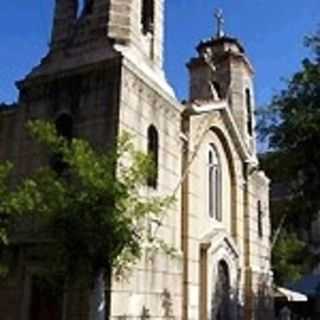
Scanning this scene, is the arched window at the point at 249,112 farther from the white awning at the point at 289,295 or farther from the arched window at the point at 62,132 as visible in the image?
the arched window at the point at 62,132

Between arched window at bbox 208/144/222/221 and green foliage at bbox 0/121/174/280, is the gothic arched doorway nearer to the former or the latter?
arched window at bbox 208/144/222/221

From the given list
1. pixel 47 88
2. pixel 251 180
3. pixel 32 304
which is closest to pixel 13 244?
pixel 32 304

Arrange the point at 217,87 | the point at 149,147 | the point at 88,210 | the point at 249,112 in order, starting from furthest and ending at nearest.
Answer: the point at 249,112 < the point at 217,87 < the point at 149,147 < the point at 88,210

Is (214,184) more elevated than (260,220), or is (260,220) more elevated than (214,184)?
(214,184)

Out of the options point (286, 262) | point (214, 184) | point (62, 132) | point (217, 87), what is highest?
point (217, 87)

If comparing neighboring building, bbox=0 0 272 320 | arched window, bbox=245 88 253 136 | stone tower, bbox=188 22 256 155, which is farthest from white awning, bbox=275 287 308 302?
arched window, bbox=245 88 253 136

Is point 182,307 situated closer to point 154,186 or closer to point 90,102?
point 154,186

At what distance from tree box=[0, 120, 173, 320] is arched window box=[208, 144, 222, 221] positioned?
7.65 metres

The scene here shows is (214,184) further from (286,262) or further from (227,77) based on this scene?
(286,262)

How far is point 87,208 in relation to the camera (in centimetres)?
1037

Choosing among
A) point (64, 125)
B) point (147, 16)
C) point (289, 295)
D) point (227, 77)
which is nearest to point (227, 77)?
point (227, 77)

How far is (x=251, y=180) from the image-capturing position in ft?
71.6

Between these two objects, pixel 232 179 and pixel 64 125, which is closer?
pixel 64 125

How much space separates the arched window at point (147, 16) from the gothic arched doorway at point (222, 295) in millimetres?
7564
